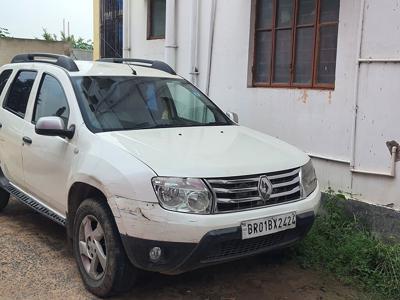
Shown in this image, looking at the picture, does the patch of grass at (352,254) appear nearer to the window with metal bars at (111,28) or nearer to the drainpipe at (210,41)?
the drainpipe at (210,41)

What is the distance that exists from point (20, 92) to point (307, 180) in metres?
3.17

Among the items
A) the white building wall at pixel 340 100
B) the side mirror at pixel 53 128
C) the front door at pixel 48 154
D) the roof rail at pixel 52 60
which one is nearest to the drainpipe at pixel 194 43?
the white building wall at pixel 340 100

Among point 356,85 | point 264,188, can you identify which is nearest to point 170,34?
point 356,85

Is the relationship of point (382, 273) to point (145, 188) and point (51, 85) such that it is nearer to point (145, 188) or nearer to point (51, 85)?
point (145, 188)

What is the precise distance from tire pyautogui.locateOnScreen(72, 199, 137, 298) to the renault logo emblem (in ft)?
3.45

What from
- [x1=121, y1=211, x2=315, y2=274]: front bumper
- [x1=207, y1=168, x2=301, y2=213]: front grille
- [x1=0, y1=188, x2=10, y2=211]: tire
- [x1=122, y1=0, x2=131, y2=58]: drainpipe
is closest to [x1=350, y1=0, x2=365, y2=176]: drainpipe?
[x1=207, y1=168, x2=301, y2=213]: front grille

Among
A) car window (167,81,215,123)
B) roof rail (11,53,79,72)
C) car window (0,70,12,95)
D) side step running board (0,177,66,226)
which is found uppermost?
roof rail (11,53,79,72)

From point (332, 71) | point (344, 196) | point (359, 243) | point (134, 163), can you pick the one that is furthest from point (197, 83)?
point (134, 163)

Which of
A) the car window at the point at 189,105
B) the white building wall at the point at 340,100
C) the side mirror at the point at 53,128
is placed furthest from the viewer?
the white building wall at the point at 340,100

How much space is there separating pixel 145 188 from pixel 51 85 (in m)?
1.98

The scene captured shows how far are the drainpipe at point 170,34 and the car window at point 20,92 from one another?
10.6 feet

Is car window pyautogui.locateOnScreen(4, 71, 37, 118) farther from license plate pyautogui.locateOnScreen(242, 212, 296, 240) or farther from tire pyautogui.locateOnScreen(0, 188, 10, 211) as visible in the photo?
license plate pyautogui.locateOnScreen(242, 212, 296, 240)

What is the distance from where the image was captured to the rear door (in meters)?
5.06

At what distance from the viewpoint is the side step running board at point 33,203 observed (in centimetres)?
448
